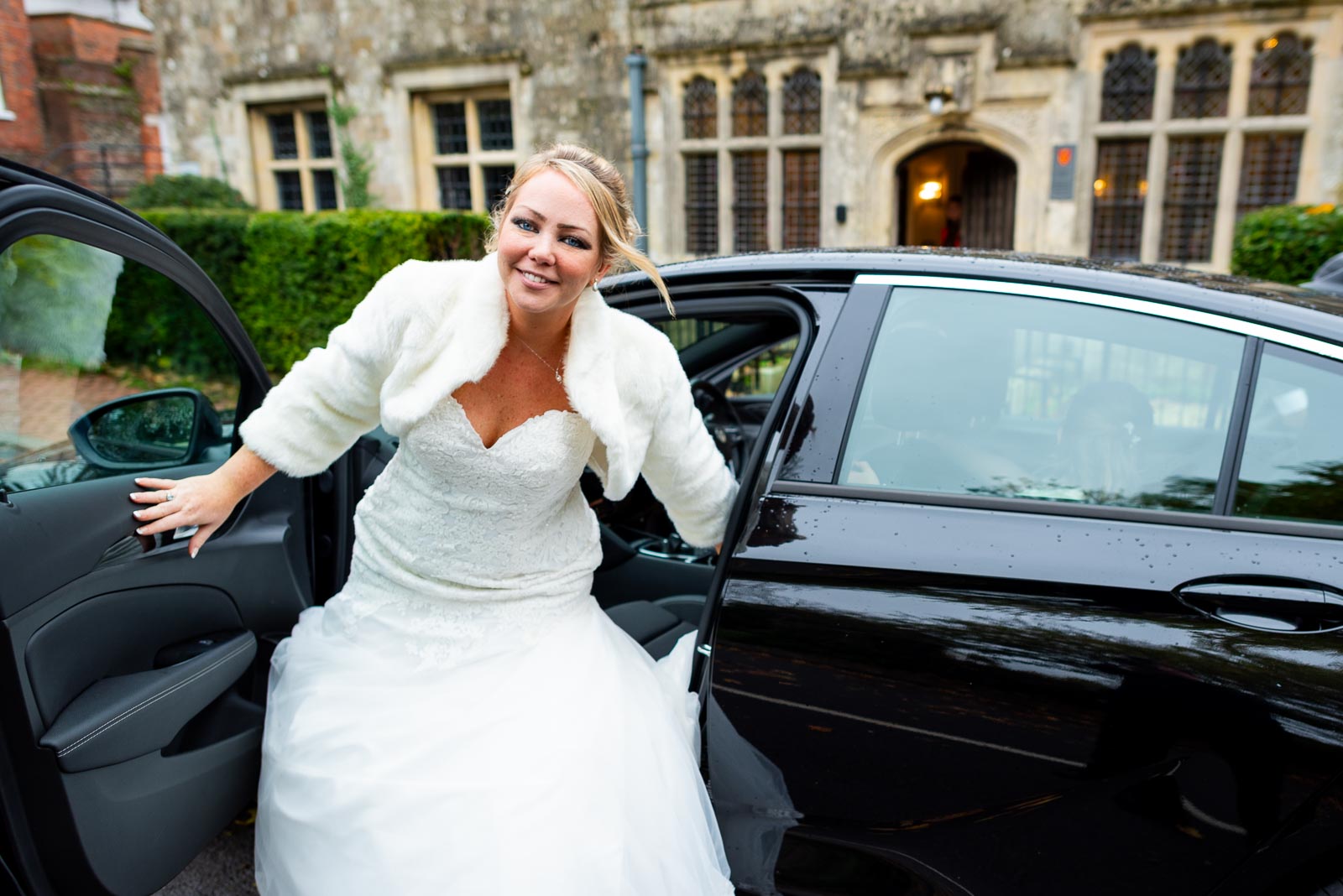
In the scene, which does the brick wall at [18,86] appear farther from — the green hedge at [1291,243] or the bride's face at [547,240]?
the bride's face at [547,240]

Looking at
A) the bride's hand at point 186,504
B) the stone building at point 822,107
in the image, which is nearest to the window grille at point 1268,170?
the stone building at point 822,107

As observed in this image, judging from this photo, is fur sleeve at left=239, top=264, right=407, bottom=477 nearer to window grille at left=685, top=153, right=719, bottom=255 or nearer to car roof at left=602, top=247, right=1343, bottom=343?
car roof at left=602, top=247, right=1343, bottom=343

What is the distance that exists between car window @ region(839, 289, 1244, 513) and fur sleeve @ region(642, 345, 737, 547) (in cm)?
30

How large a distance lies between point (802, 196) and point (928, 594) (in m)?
9.73

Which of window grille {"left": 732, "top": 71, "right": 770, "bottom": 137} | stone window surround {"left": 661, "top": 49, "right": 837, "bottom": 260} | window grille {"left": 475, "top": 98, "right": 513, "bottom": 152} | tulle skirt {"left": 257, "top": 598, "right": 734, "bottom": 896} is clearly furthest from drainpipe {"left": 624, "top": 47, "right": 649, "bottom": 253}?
tulle skirt {"left": 257, "top": 598, "right": 734, "bottom": 896}

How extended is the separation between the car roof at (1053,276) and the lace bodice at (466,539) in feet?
2.04

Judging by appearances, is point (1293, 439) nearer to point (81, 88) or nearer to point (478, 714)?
point (478, 714)

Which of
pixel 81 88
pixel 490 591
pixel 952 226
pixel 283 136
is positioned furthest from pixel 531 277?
pixel 81 88

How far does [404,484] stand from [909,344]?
3.52 feet

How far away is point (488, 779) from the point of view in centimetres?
165

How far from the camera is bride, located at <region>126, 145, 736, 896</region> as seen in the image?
1.62m

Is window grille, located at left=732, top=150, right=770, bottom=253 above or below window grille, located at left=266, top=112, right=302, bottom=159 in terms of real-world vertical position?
below

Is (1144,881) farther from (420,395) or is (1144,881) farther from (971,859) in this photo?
(420,395)

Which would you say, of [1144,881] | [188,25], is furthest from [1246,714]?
[188,25]
